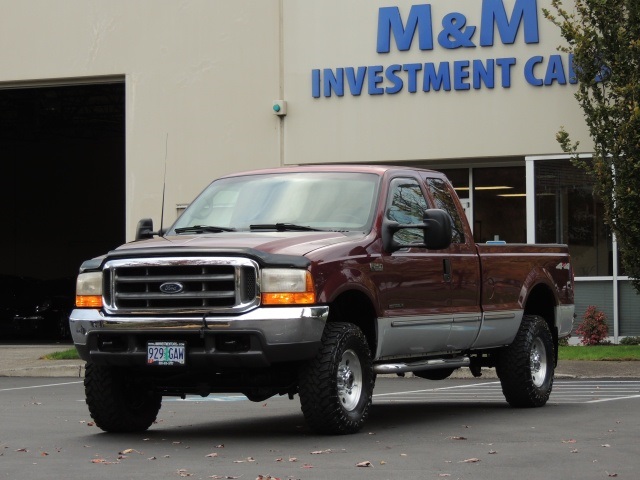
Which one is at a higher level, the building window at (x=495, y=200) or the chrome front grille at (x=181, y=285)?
the building window at (x=495, y=200)

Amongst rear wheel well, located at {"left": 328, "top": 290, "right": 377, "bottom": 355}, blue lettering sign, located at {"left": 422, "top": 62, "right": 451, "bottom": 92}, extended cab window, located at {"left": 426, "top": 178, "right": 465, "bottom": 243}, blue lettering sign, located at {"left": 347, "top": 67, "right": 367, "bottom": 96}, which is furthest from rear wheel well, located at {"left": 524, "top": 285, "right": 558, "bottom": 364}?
blue lettering sign, located at {"left": 347, "top": 67, "right": 367, "bottom": 96}

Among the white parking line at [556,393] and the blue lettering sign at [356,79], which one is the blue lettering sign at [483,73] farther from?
the white parking line at [556,393]

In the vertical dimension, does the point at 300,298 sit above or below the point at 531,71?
below

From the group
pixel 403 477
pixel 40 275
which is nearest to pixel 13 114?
pixel 40 275

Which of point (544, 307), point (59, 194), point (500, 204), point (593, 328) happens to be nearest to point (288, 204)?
point (544, 307)

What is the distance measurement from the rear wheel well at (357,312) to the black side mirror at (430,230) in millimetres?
516

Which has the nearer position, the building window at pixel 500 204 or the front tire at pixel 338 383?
the front tire at pixel 338 383

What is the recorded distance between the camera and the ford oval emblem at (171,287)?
423 inches

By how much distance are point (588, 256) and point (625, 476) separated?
55.6ft

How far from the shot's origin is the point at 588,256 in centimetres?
2514

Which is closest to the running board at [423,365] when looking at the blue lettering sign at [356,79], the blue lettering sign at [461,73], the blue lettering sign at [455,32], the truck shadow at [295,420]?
the truck shadow at [295,420]

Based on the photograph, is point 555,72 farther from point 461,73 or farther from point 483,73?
point 461,73

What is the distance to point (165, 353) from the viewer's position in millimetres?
A: 10570

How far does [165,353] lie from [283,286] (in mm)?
1021
